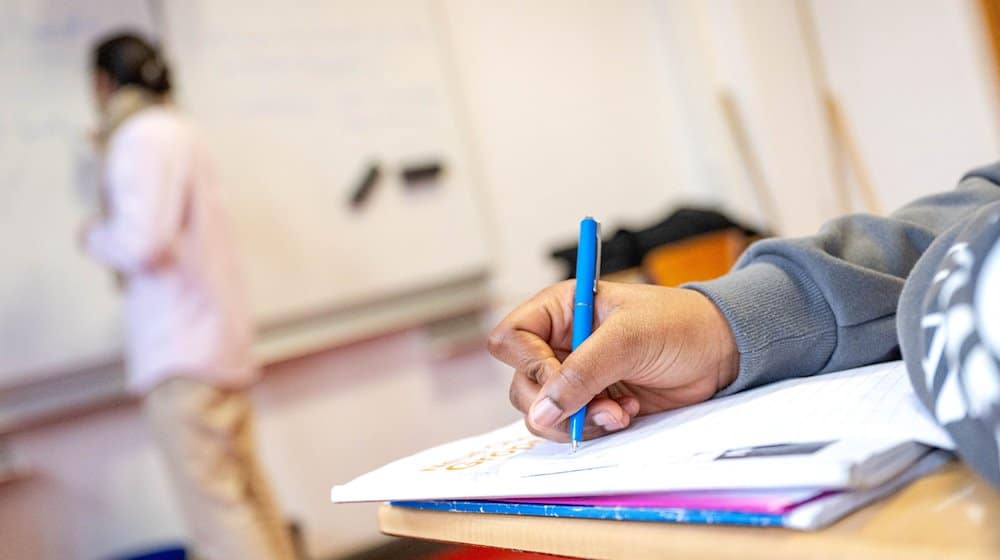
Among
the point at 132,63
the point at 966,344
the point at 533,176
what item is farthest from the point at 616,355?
the point at 533,176

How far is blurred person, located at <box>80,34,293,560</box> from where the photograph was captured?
207 centimetres

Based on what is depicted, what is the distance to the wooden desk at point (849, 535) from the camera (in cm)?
33

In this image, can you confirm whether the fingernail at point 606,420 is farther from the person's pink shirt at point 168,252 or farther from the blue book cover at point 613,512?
the person's pink shirt at point 168,252

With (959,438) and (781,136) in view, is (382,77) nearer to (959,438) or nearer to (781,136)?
(781,136)

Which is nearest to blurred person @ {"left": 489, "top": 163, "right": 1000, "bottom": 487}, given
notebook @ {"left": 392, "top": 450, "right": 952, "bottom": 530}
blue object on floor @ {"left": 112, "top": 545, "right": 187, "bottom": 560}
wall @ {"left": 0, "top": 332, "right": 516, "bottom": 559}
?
notebook @ {"left": 392, "top": 450, "right": 952, "bottom": 530}

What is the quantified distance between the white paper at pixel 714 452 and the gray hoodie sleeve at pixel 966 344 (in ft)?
0.09

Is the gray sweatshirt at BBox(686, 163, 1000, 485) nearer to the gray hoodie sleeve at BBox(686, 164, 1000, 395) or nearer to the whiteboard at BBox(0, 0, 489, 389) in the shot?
the gray hoodie sleeve at BBox(686, 164, 1000, 395)

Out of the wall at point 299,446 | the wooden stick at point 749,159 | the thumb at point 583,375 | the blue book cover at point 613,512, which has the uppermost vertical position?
the wooden stick at point 749,159

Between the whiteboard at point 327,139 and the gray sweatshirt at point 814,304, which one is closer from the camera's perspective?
the gray sweatshirt at point 814,304

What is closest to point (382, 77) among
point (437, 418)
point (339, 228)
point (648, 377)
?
point (339, 228)

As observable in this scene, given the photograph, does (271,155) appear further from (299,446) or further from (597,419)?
(597,419)

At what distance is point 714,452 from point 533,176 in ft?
9.09

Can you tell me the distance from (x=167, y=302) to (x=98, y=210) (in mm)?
461

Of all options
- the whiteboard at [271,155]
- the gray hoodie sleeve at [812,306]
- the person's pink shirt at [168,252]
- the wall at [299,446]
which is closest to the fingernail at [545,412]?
the gray hoodie sleeve at [812,306]
